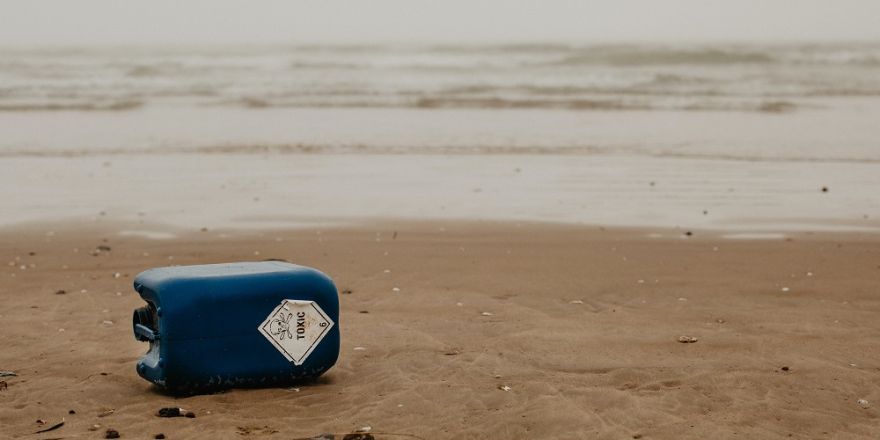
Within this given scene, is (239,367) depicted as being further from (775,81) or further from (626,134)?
(775,81)

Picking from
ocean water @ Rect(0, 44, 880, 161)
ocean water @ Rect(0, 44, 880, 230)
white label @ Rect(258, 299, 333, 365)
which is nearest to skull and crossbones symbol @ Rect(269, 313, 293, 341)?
white label @ Rect(258, 299, 333, 365)

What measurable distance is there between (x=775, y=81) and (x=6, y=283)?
29934 mm

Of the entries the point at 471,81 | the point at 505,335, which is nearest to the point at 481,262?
the point at 505,335

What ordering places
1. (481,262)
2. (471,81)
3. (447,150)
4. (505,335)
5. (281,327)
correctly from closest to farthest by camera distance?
(281,327) → (505,335) → (481,262) → (447,150) → (471,81)

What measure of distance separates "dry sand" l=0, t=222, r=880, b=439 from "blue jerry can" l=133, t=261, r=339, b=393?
11cm

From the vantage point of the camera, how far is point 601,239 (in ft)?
30.3

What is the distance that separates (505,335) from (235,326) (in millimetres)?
1807

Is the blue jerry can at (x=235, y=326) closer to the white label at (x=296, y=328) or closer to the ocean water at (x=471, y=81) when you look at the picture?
the white label at (x=296, y=328)

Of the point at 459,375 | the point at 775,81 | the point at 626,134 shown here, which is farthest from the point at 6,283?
the point at 775,81

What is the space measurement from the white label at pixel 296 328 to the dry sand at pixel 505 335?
20 centimetres

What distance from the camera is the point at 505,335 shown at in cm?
621

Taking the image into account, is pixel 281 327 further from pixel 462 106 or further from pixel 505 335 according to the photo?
pixel 462 106

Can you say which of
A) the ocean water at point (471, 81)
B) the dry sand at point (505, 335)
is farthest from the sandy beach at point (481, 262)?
the ocean water at point (471, 81)

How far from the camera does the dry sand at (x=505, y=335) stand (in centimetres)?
470
